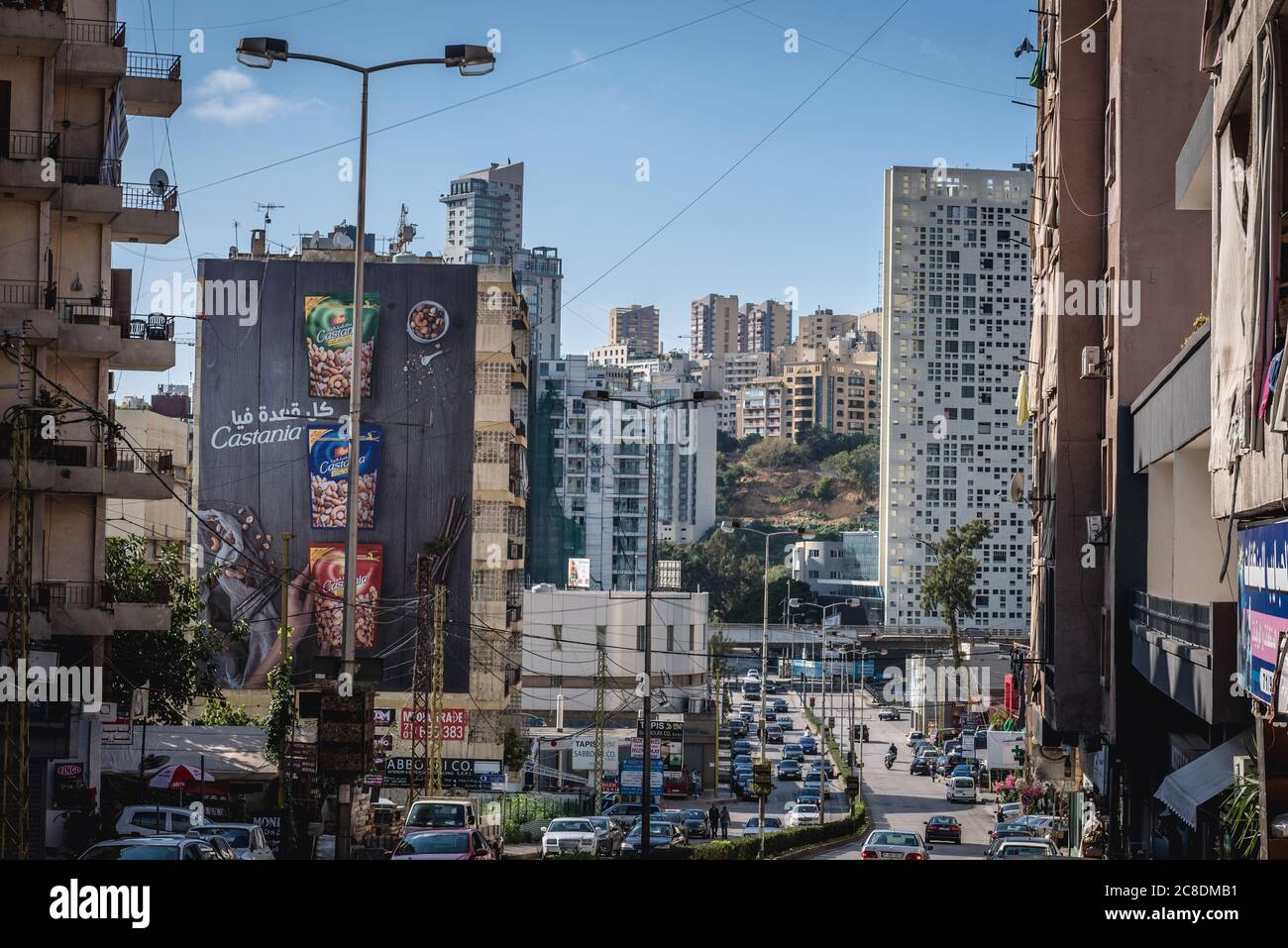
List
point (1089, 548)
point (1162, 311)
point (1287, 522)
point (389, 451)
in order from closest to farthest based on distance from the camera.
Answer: point (1287, 522) < point (1162, 311) < point (1089, 548) < point (389, 451)

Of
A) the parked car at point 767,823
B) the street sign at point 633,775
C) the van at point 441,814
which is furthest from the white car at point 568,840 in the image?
the street sign at point 633,775

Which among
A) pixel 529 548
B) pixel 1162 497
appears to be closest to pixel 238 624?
pixel 1162 497

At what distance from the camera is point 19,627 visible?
2242 centimetres

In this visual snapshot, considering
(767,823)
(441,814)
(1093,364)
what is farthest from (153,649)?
(767,823)

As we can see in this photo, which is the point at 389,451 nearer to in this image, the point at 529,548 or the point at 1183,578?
the point at 1183,578

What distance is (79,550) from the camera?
31.4m

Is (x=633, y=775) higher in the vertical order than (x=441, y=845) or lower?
lower

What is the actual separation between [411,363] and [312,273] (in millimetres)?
5727

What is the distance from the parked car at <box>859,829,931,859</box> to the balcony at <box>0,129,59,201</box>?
19.8 meters

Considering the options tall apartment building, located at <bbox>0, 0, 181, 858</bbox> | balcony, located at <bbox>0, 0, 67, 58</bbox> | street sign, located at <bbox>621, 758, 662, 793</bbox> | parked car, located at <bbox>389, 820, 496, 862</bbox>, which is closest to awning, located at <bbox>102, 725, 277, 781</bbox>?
tall apartment building, located at <bbox>0, 0, 181, 858</bbox>

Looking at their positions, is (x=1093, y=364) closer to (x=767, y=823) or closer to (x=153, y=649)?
(x=153, y=649)

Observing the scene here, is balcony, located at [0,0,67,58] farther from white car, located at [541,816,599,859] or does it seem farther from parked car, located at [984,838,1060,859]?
parked car, located at [984,838,1060,859]

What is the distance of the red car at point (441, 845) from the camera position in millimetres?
22328
